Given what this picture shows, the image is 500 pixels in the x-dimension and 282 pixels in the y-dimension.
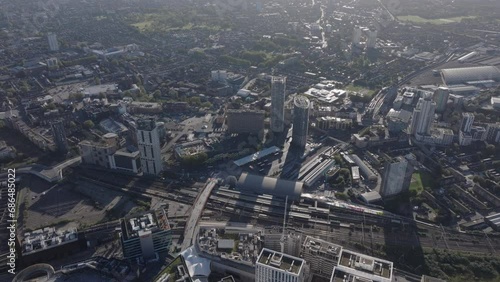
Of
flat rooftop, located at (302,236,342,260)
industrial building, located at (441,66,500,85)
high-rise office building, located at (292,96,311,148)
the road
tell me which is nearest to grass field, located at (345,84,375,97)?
industrial building, located at (441,66,500,85)

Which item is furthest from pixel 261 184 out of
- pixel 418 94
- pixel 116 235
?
pixel 418 94

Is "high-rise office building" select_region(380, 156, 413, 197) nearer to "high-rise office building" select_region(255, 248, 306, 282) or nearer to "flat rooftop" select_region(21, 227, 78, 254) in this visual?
"high-rise office building" select_region(255, 248, 306, 282)

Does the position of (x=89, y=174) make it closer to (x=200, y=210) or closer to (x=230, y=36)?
(x=200, y=210)

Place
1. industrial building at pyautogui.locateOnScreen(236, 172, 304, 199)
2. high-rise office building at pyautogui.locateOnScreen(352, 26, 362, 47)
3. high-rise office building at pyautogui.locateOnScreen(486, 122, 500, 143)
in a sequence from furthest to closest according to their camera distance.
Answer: high-rise office building at pyautogui.locateOnScreen(352, 26, 362, 47) → high-rise office building at pyautogui.locateOnScreen(486, 122, 500, 143) → industrial building at pyautogui.locateOnScreen(236, 172, 304, 199)

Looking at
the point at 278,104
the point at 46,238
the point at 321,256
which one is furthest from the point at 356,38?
the point at 46,238

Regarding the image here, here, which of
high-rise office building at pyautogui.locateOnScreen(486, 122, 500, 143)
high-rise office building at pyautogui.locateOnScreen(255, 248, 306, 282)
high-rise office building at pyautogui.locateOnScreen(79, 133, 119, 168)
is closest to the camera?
high-rise office building at pyautogui.locateOnScreen(255, 248, 306, 282)

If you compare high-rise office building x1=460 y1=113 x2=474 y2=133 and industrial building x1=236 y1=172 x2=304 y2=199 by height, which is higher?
high-rise office building x1=460 y1=113 x2=474 y2=133

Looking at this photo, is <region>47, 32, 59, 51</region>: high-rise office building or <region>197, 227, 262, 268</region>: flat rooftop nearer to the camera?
<region>197, 227, 262, 268</region>: flat rooftop
